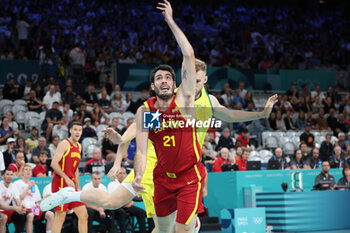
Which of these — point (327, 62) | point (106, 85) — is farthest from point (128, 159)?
point (327, 62)

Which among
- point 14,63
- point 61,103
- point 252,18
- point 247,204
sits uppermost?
point 252,18

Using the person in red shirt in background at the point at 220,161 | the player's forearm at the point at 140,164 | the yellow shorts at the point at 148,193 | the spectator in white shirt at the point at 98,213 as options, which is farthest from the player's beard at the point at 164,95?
the person in red shirt in background at the point at 220,161

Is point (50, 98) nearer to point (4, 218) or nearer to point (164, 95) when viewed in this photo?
point (4, 218)

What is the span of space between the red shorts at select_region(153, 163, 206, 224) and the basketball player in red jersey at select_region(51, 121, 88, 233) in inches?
176

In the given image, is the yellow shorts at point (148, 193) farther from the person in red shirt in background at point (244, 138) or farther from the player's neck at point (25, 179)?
the person in red shirt in background at point (244, 138)

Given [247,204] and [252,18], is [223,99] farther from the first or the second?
[252,18]

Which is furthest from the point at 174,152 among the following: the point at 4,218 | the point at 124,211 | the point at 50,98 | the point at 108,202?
the point at 50,98

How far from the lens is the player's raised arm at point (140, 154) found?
575 centimetres

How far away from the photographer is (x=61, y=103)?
18.1 metres

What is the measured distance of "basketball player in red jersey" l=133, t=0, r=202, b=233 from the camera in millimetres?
6137

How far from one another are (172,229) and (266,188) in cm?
915

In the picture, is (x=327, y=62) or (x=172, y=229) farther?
(x=327, y=62)

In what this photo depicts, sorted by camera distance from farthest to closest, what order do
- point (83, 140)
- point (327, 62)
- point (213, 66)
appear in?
point (327, 62)
point (213, 66)
point (83, 140)

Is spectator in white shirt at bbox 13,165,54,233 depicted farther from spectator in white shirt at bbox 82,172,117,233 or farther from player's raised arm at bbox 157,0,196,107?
player's raised arm at bbox 157,0,196,107
